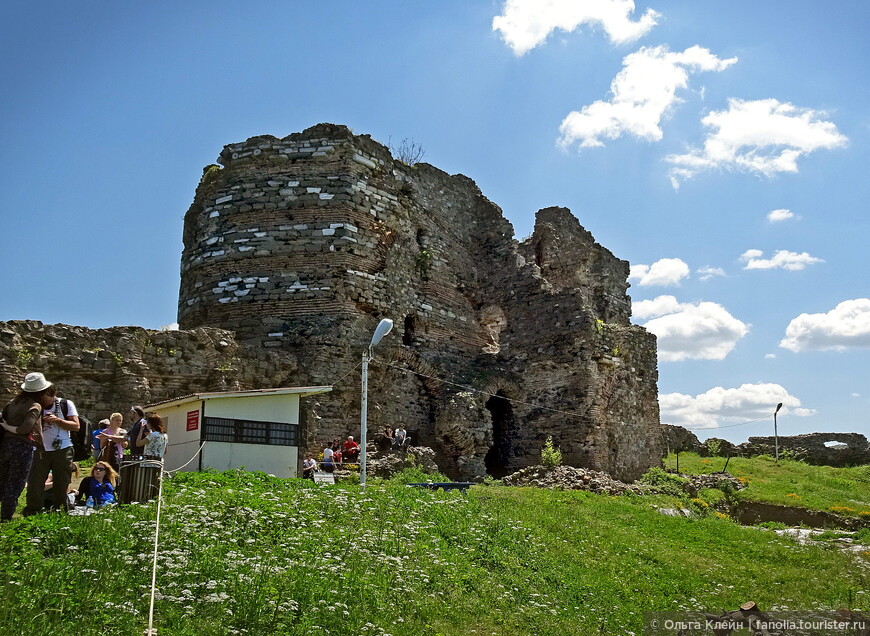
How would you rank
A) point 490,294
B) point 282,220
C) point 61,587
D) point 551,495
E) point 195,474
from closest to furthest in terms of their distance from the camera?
point 61,587 → point 195,474 → point 551,495 → point 282,220 → point 490,294

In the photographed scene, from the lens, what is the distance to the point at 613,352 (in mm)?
22906

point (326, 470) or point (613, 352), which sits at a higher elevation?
point (613, 352)

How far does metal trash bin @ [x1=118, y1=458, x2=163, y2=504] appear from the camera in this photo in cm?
908

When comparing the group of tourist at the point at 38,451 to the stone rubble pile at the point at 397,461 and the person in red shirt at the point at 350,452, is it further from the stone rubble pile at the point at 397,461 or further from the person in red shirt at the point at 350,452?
the person in red shirt at the point at 350,452

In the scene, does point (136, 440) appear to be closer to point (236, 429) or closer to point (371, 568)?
point (236, 429)

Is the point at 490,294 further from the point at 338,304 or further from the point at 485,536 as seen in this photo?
the point at 485,536

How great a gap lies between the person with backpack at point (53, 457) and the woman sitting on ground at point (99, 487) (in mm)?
830

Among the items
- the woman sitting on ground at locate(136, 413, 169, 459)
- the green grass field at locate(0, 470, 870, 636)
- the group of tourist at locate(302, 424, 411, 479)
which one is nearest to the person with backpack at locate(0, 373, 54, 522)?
the green grass field at locate(0, 470, 870, 636)

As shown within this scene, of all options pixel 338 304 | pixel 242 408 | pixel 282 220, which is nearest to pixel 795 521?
pixel 338 304

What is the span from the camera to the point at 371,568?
7906mm

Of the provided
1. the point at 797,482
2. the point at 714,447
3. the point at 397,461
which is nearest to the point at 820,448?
the point at 714,447

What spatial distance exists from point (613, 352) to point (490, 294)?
490 centimetres

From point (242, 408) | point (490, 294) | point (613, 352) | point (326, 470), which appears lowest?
point (326, 470)

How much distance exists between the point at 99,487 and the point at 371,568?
4.01m
